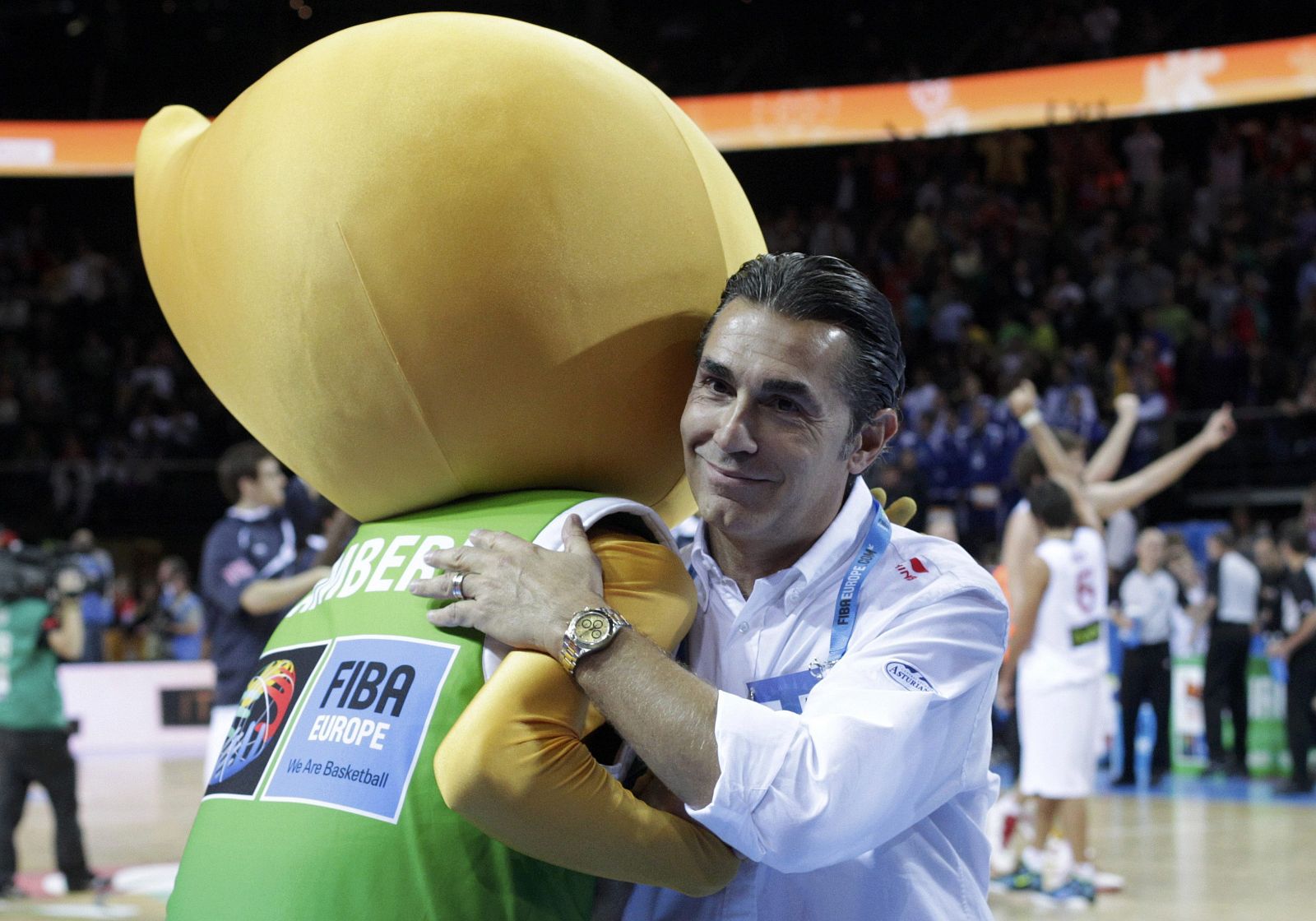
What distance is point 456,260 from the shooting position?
201 centimetres

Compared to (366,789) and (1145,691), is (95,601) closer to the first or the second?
(1145,691)

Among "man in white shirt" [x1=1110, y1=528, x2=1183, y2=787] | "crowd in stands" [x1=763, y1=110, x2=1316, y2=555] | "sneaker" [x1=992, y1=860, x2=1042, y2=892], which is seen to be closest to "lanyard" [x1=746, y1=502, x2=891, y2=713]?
"sneaker" [x1=992, y1=860, x2=1042, y2=892]

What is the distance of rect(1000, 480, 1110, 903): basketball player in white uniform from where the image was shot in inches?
241

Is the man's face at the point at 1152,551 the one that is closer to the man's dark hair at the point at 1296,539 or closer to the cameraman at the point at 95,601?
the man's dark hair at the point at 1296,539

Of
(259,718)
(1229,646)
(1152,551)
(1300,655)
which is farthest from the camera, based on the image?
(1152,551)

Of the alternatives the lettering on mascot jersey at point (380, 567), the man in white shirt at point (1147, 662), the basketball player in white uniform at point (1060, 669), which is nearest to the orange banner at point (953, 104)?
the man in white shirt at point (1147, 662)

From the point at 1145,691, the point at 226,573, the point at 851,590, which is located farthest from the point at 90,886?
the point at 1145,691

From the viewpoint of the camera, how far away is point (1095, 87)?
16.4 m

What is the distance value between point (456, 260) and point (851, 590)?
28.8 inches

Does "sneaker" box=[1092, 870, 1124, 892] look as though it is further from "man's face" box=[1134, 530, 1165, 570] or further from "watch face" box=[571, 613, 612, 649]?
"watch face" box=[571, 613, 612, 649]

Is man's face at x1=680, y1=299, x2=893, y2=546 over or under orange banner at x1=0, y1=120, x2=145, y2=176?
under

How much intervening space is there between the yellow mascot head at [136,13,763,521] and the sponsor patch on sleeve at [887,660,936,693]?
55 cm

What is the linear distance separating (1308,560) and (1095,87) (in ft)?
27.1

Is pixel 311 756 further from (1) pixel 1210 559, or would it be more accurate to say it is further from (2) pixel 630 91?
(1) pixel 1210 559
